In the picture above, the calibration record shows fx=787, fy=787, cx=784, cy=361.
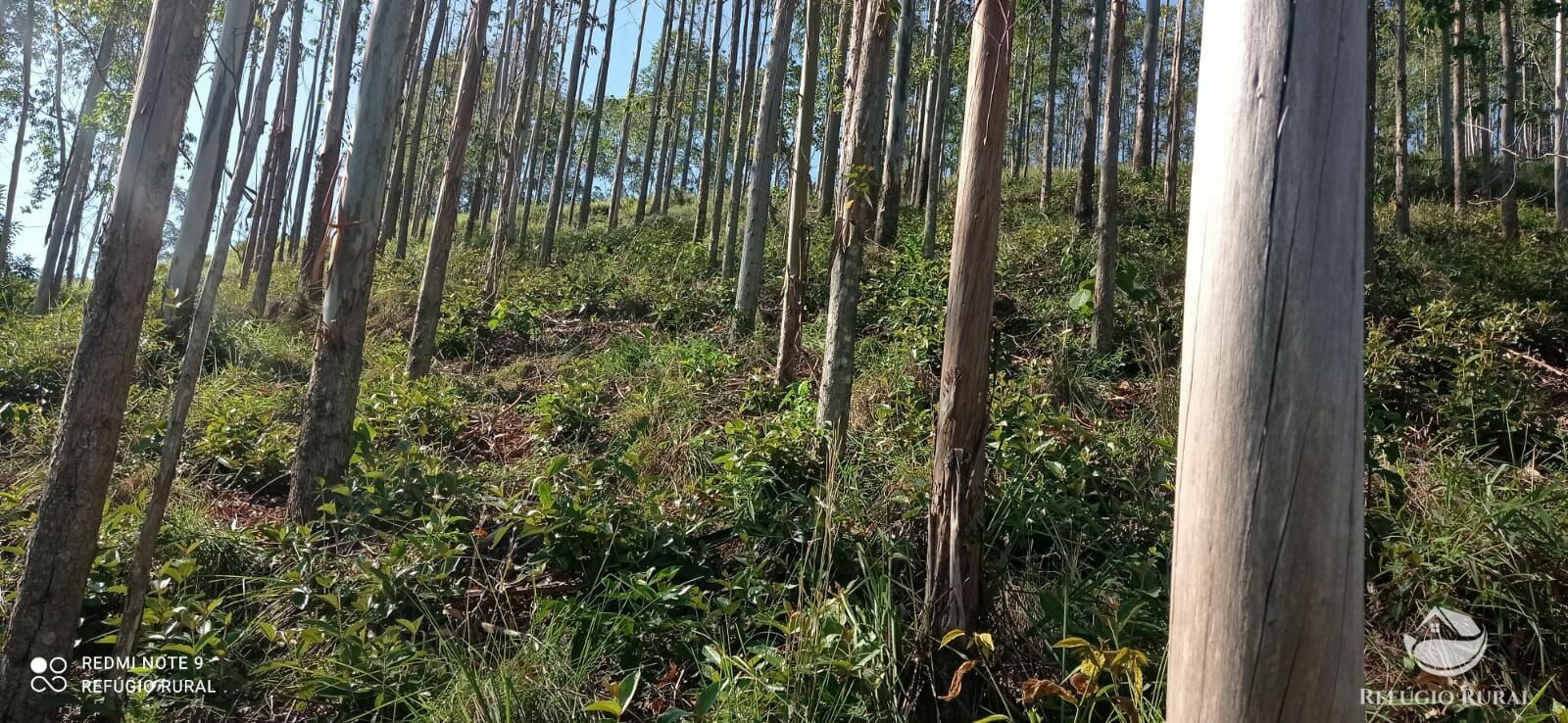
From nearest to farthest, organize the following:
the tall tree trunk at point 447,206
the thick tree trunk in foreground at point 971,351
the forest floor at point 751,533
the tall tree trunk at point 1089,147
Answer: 1. the thick tree trunk in foreground at point 971,351
2. the forest floor at point 751,533
3. the tall tree trunk at point 447,206
4. the tall tree trunk at point 1089,147

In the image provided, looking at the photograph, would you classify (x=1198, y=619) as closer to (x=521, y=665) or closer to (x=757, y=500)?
(x=521, y=665)

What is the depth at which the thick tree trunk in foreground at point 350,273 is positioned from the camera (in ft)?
16.9

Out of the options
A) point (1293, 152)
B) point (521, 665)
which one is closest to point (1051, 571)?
point (521, 665)

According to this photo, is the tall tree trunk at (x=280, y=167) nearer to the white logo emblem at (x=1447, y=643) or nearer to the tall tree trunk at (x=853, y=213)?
the tall tree trunk at (x=853, y=213)

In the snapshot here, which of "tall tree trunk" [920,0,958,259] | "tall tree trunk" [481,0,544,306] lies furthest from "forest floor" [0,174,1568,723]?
"tall tree trunk" [481,0,544,306]

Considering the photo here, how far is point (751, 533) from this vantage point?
4410 mm

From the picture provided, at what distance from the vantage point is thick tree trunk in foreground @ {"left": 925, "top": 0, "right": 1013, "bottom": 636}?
3156mm

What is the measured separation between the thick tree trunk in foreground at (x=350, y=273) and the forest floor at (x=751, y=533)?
0.24m

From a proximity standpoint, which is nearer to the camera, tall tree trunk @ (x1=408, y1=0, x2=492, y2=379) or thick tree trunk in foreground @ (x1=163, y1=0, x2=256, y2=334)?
thick tree trunk in foreground @ (x1=163, y1=0, x2=256, y2=334)

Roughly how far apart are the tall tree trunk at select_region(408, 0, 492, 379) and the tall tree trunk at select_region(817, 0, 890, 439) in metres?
4.23

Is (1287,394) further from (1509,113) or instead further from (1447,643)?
(1509,113)

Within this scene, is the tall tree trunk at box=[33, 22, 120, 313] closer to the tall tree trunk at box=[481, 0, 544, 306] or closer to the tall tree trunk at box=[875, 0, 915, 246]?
the tall tree trunk at box=[481, 0, 544, 306]

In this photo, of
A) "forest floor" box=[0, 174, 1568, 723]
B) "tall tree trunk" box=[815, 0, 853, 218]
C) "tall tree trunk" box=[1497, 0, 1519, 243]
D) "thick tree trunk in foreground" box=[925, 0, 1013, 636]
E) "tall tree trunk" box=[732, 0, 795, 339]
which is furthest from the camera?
"tall tree trunk" box=[1497, 0, 1519, 243]

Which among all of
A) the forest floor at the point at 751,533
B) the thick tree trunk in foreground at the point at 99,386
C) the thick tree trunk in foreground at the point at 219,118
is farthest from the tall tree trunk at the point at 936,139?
the thick tree trunk in foreground at the point at 99,386
